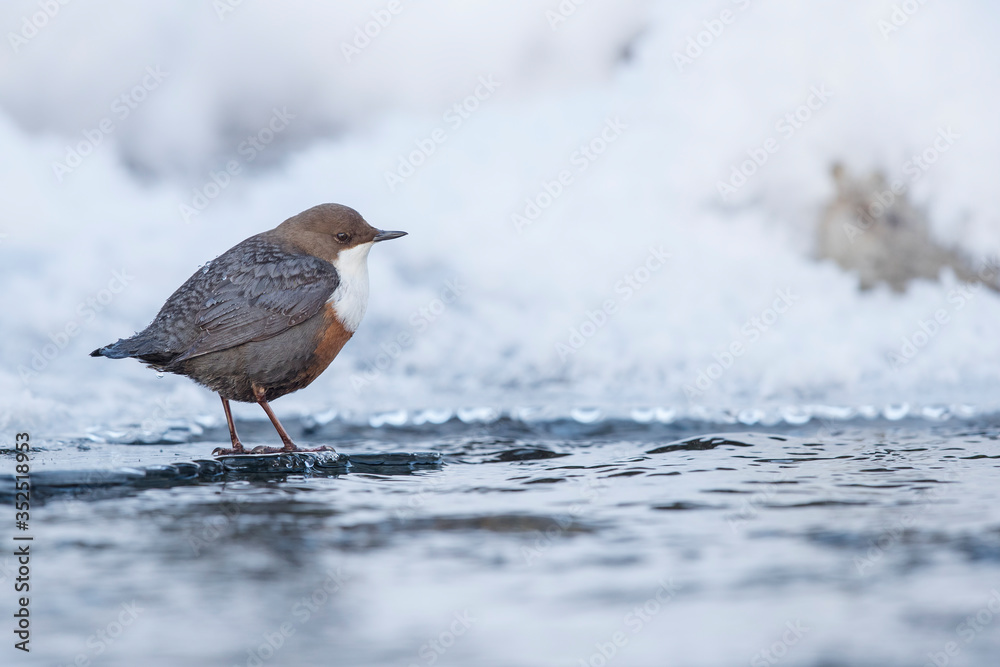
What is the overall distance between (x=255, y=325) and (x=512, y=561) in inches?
94.0

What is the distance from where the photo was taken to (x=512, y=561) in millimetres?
2951

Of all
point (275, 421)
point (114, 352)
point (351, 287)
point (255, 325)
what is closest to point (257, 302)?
point (255, 325)

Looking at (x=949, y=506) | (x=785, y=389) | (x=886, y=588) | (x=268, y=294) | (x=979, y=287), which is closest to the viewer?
(x=886, y=588)

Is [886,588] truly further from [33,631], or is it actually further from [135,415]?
[135,415]

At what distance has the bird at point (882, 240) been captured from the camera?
8578 mm

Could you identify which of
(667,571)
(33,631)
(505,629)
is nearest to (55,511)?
(33,631)

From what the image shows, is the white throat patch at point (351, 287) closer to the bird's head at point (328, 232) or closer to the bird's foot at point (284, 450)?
the bird's head at point (328, 232)

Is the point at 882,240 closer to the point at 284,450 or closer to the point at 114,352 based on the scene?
the point at 284,450

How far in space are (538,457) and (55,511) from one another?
7.75ft

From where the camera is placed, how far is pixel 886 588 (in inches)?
104

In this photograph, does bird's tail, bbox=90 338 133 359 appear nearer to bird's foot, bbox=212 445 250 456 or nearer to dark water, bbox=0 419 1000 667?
dark water, bbox=0 419 1000 667

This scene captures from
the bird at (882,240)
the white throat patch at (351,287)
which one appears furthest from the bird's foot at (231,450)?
the bird at (882,240)

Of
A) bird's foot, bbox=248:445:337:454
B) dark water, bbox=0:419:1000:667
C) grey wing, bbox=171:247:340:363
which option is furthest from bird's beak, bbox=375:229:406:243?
dark water, bbox=0:419:1000:667

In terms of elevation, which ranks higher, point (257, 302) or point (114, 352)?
point (257, 302)
